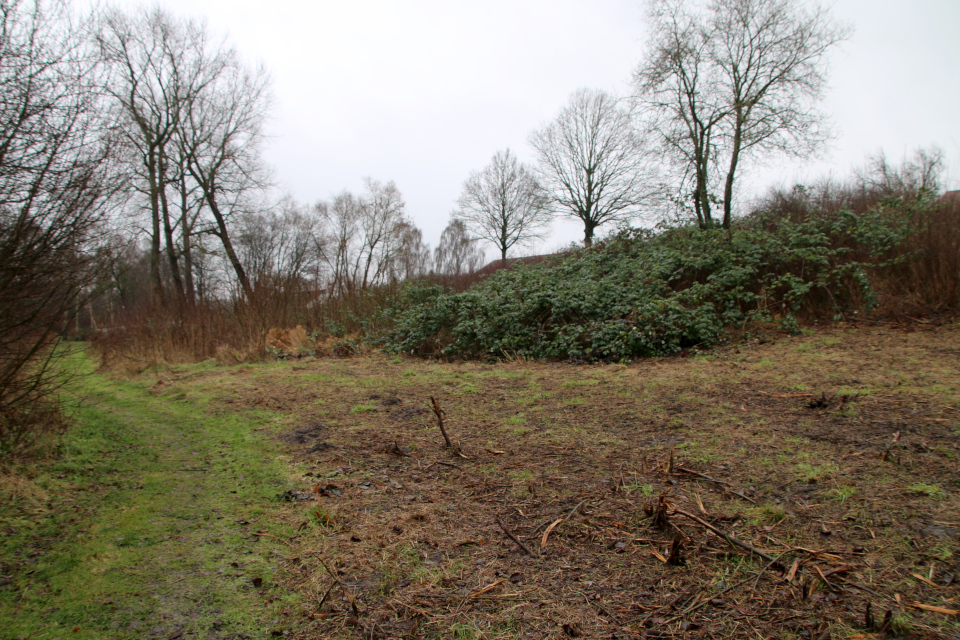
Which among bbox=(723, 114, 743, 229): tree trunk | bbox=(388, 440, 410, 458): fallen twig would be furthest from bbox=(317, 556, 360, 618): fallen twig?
bbox=(723, 114, 743, 229): tree trunk

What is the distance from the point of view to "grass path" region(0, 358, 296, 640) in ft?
6.94

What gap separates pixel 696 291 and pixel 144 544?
917 centimetres

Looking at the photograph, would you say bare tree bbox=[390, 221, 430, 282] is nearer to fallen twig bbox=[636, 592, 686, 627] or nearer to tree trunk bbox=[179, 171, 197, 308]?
tree trunk bbox=[179, 171, 197, 308]

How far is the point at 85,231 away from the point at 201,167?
19483 millimetres

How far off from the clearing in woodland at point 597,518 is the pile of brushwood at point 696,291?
10.9ft

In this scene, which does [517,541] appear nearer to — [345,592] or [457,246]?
[345,592]

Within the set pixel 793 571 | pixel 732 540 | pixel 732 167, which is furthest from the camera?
pixel 732 167

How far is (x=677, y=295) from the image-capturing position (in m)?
9.41

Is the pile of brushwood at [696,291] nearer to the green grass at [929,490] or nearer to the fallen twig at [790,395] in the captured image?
the fallen twig at [790,395]

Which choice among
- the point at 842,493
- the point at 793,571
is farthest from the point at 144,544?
the point at 842,493

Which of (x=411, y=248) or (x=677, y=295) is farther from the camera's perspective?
(x=411, y=248)

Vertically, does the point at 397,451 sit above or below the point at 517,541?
above

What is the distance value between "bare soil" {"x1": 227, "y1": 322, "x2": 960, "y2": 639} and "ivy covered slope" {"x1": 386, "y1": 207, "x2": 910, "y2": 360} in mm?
3265

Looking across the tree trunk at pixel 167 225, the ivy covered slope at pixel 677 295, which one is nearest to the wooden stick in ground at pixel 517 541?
the ivy covered slope at pixel 677 295
